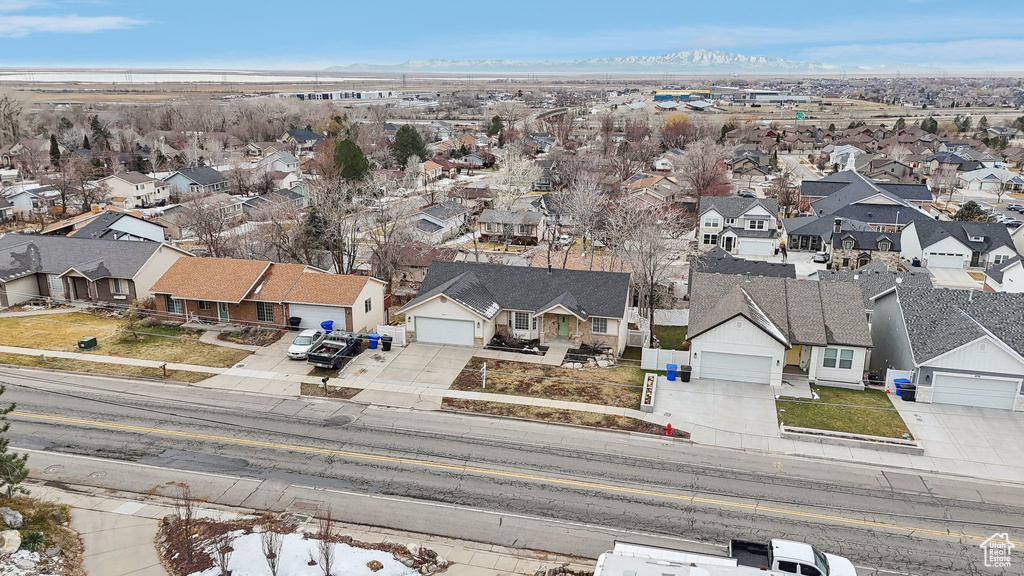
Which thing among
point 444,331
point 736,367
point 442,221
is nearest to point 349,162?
point 442,221

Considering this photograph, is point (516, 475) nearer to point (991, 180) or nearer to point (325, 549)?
point (325, 549)

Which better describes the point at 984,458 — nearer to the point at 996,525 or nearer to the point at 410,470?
the point at 996,525

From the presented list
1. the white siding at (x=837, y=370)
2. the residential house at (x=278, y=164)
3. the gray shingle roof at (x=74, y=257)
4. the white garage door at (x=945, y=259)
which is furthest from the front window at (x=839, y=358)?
the residential house at (x=278, y=164)

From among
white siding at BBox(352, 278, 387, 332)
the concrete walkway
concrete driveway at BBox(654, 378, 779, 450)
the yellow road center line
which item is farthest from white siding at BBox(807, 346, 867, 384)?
the concrete walkway

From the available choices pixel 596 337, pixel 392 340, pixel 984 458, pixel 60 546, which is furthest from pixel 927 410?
pixel 60 546

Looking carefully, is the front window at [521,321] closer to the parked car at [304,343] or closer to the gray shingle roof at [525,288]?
the gray shingle roof at [525,288]

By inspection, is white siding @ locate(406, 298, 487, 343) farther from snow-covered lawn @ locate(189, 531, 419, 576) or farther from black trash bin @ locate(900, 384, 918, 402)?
black trash bin @ locate(900, 384, 918, 402)
